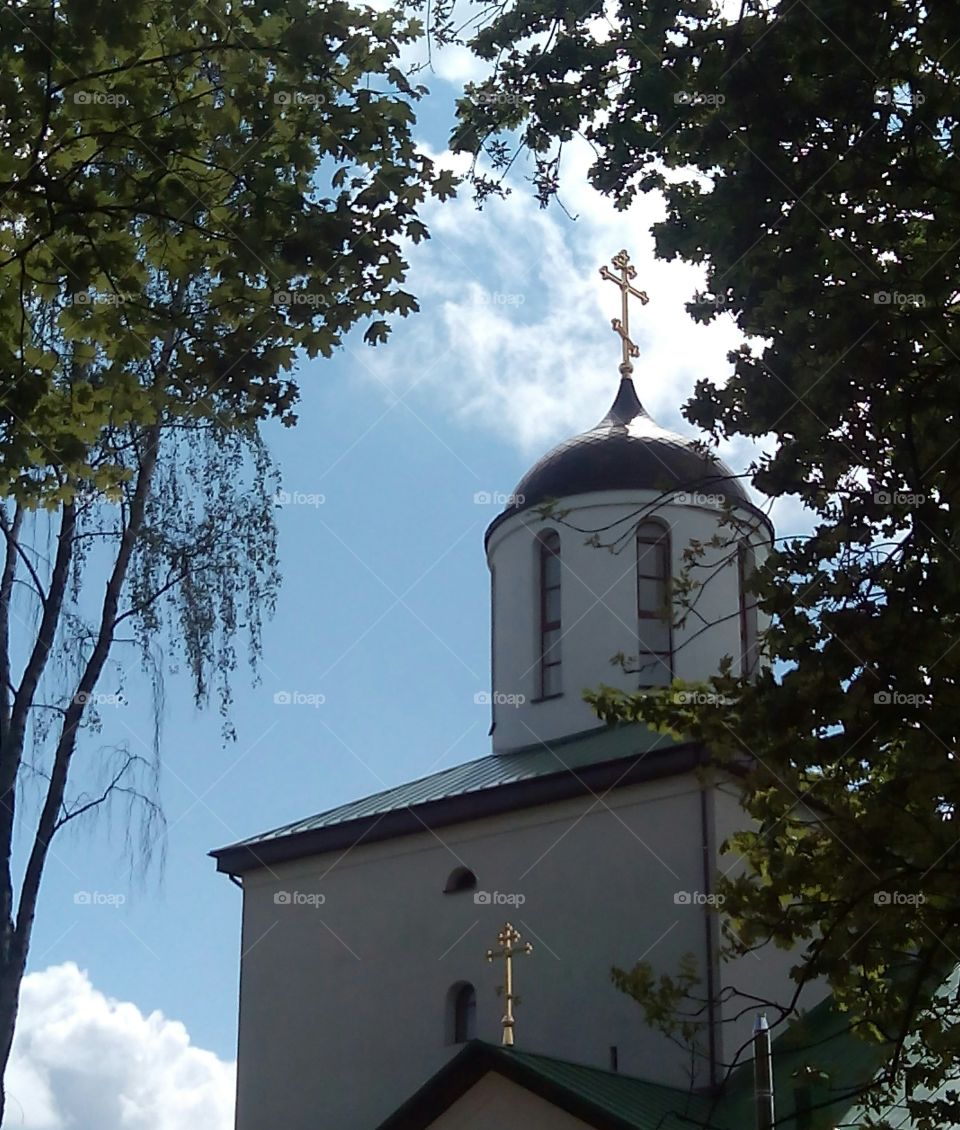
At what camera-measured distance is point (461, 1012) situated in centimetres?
1591

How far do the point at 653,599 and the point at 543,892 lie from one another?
3.66 meters

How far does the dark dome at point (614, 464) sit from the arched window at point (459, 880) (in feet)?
13.2

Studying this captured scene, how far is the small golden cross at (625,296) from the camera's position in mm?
20172

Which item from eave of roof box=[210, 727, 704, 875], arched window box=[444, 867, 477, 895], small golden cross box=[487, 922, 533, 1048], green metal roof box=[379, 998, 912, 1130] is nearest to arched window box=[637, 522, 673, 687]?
eave of roof box=[210, 727, 704, 875]

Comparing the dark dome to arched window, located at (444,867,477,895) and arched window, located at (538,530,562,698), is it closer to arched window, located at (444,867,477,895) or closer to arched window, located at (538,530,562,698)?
arched window, located at (538,530,562,698)

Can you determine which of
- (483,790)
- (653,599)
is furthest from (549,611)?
(483,790)

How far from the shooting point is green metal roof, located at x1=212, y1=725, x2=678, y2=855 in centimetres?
1623

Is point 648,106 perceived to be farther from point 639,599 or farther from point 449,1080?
point 639,599

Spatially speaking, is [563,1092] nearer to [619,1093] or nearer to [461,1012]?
[619,1093]

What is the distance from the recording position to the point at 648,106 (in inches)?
328

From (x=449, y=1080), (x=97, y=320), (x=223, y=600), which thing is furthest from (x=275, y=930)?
(x=97, y=320)

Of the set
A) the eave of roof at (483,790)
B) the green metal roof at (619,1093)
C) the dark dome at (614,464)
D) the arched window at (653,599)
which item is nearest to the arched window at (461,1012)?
the eave of roof at (483,790)

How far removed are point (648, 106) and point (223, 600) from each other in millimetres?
6175

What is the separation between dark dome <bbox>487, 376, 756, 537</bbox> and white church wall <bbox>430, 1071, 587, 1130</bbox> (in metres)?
6.71
